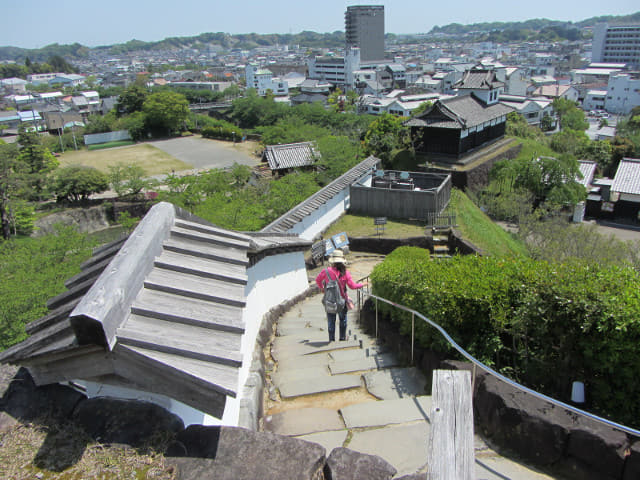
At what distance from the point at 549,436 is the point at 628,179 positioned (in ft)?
119

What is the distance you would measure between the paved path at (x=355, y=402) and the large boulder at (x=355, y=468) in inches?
51.6

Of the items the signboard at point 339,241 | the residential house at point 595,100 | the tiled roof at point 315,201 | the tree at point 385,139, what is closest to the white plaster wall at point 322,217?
the tiled roof at point 315,201

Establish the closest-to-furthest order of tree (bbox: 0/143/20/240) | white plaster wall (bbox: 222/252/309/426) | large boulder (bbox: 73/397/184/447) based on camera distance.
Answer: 1. large boulder (bbox: 73/397/184/447)
2. white plaster wall (bbox: 222/252/309/426)
3. tree (bbox: 0/143/20/240)

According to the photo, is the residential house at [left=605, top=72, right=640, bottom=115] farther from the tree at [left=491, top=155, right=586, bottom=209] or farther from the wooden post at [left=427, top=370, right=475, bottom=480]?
the wooden post at [left=427, top=370, right=475, bottom=480]

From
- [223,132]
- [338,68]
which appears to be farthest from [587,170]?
[338,68]

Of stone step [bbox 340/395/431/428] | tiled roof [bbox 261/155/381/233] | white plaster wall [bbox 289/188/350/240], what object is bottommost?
white plaster wall [bbox 289/188/350/240]

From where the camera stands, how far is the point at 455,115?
27.5m

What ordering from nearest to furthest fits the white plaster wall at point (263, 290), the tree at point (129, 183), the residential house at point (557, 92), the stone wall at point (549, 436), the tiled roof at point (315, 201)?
1. the stone wall at point (549, 436)
2. the white plaster wall at point (263, 290)
3. the tiled roof at point (315, 201)
4. the tree at point (129, 183)
5. the residential house at point (557, 92)

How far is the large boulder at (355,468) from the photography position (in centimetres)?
267

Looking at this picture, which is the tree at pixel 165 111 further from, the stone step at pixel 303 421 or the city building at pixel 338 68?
the stone step at pixel 303 421

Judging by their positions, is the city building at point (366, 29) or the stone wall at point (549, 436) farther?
the city building at point (366, 29)

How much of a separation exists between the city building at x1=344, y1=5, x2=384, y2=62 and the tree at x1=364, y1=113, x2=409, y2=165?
438ft

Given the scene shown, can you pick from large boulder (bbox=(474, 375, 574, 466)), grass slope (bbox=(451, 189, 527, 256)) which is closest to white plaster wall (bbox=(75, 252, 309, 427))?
large boulder (bbox=(474, 375, 574, 466))

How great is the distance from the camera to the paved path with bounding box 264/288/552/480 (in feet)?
13.8
